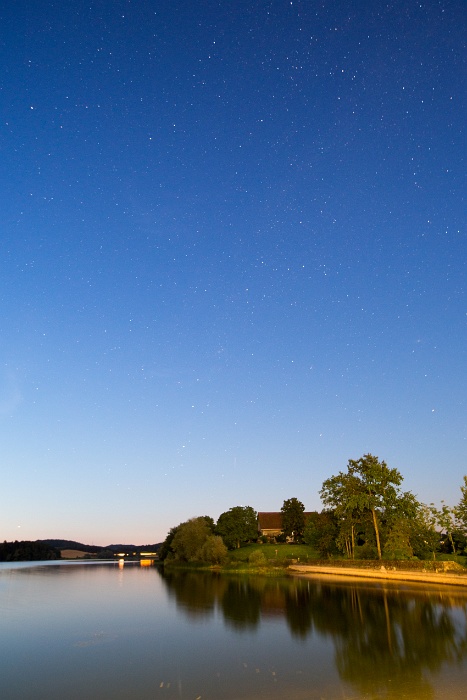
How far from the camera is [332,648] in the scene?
22500 millimetres

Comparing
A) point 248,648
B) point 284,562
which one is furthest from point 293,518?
point 248,648

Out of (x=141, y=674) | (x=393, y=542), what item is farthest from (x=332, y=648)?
(x=393, y=542)

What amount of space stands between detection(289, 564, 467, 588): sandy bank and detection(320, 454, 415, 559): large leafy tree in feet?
15.9

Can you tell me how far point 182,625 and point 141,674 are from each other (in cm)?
1387

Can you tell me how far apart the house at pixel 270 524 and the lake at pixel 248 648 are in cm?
8343

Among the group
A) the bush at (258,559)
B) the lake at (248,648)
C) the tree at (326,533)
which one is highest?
the tree at (326,533)

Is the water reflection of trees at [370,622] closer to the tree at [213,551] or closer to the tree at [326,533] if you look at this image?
the tree at [326,533]

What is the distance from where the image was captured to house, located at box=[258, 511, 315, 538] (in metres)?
124

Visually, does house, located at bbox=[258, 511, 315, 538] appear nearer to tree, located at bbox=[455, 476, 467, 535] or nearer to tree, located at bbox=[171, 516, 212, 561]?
tree, located at bbox=[171, 516, 212, 561]

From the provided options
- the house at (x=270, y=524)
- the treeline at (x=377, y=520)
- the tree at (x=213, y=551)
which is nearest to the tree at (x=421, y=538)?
the treeline at (x=377, y=520)

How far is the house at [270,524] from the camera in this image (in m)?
124

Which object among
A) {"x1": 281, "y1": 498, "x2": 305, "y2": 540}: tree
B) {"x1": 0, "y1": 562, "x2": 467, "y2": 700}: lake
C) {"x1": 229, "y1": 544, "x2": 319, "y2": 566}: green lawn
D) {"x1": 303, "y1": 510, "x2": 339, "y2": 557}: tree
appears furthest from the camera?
{"x1": 281, "y1": 498, "x2": 305, "y2": 540}: tree

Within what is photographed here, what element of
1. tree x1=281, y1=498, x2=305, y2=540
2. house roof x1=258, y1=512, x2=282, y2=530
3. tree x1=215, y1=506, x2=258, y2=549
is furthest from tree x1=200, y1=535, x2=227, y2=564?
house roof x1=258, y1=512, x2=282, y2=530

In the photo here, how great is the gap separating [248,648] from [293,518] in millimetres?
88798
